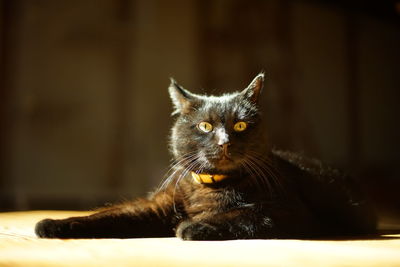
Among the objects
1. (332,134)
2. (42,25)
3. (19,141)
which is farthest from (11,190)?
(332,134)

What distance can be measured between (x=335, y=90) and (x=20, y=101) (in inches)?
166

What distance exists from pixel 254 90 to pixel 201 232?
0.75 metres

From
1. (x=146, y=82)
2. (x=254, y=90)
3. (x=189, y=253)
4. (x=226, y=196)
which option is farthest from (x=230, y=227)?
(x=146, y=82)

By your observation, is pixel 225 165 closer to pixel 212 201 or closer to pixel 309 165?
pixel 212 201

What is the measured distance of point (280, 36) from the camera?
6316 mm

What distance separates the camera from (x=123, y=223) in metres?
1.81

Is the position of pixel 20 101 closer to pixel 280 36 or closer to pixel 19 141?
pixel 19 141

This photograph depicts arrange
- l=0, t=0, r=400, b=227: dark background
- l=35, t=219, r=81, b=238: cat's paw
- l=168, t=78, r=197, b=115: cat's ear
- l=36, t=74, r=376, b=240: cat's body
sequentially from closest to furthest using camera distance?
l=35, t=219, r=81, b=238: cat's paw, l=36, t=74, r=376, b=240: cat's body, l=168, t=78, r=197, b=115: cat's ear, l=0, t=0, r=400, b=227: dark background

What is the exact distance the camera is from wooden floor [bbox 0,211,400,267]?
1.21 m

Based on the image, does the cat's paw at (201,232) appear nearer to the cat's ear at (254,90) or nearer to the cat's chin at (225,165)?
the cat's chin at (225,165)

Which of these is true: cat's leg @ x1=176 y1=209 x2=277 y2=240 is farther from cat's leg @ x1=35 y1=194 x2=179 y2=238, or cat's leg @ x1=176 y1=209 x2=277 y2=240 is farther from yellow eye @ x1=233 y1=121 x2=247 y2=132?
yellow eye @ x1=233 y1=121 x2=247 y2=132

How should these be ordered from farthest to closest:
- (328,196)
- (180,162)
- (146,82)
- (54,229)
Result: (146,82) < (328,196) < (180,162) < (54,229)

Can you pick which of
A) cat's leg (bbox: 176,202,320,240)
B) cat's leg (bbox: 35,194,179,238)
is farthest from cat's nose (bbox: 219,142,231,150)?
cat's leg (bbox: 35,194,179,238)

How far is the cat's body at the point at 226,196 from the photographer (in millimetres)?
1729
